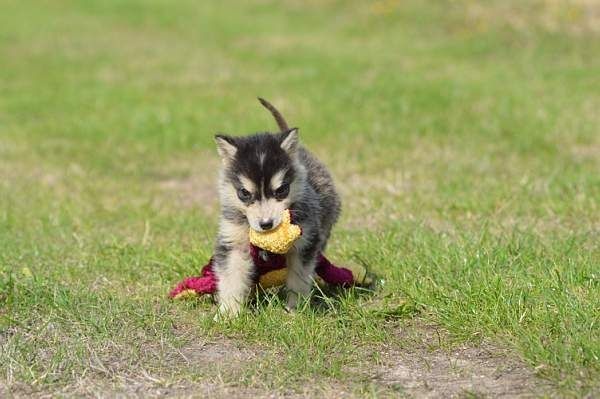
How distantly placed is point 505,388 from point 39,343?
2.54 metres

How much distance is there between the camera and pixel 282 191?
5.52m

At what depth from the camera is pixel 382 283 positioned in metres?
6.18

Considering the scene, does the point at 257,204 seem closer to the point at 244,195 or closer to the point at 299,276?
the point at 244,195

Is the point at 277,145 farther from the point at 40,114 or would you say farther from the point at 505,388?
the point at 40,114

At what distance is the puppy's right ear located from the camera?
5.63 m

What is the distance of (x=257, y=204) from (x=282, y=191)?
0.18 meters

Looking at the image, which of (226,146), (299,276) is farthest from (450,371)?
(226,146)

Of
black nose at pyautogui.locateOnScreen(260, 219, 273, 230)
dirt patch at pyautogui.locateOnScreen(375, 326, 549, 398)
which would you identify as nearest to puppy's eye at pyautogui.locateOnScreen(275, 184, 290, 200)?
black nose at pyautogui.locateOnScreen(260, 219, 273, 230)

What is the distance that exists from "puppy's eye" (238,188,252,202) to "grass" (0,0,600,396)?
69 centimetres

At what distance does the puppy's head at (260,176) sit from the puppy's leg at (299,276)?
1.23ft

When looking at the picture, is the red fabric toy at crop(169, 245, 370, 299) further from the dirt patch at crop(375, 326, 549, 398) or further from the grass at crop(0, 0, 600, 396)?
the dirt patch at crop(375, 326, 549, 398)

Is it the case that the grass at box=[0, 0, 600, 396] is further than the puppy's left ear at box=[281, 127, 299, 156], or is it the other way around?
the puppy's left ear at box=[281, 127, 299, 156]

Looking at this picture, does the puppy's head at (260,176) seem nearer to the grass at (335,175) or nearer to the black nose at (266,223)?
the black nose at (266,223)

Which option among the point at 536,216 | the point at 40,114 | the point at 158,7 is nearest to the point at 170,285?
the point at 536,216
